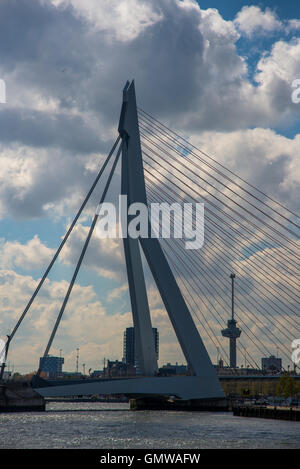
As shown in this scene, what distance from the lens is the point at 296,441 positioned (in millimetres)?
35281

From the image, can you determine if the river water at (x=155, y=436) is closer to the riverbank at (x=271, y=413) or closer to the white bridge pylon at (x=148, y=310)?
the white bridge pylon at (x=148, y=310)

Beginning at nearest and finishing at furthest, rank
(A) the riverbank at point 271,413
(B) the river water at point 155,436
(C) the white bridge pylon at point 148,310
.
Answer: (B) the river water at point 155,436 → (C) the white bridge pylon at point 148,310 → (A) the riverbank at point 271,413

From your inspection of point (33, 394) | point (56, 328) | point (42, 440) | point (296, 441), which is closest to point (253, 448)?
point (296, 441)

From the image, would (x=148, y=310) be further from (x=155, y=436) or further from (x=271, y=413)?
(x=271, y=413)

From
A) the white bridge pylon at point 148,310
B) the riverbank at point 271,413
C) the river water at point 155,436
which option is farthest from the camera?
the riverbank at point 271,413

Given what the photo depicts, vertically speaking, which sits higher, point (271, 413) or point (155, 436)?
point (155, 436)

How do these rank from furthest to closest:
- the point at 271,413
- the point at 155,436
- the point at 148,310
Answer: the point at 271,413 < the point at 148,310 < the point at 155,436

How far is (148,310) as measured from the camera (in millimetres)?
51969

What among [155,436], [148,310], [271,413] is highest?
[148,310]

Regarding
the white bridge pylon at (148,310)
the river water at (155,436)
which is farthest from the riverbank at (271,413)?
the river water at (155,436)

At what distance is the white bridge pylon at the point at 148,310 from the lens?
50.6m

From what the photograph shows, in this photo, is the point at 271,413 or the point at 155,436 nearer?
the point at 155,436

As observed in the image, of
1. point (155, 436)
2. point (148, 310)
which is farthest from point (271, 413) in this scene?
point (155, 436)
